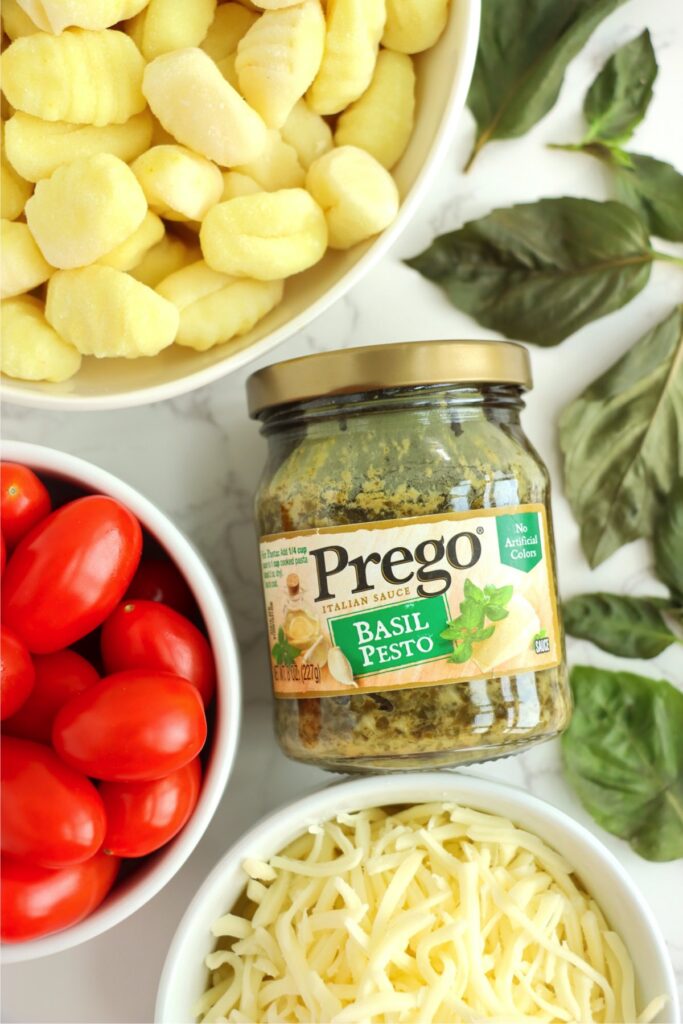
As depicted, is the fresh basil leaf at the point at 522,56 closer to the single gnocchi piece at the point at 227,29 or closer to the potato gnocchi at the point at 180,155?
the potato gnocchi at the point at 180,155

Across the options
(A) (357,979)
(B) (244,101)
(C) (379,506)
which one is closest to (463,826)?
(A) (357,979)

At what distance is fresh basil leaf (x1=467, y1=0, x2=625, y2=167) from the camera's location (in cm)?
115

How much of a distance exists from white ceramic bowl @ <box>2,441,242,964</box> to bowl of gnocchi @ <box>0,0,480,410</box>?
68 millimetres

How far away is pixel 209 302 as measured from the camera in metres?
1.01

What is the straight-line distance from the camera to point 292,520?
37.5 inches

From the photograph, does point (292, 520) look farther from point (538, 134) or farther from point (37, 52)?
point (538, 134)

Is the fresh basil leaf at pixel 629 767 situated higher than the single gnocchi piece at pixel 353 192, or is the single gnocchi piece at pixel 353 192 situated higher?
the single gnocchi piece at pixel 353 192

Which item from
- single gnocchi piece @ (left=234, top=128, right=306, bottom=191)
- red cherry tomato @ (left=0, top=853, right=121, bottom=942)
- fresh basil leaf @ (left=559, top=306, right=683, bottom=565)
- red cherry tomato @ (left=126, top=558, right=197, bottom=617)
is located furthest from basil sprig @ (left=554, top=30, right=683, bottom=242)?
red cherry tomato @ (left=0, top=853, right=121, bottom=942)

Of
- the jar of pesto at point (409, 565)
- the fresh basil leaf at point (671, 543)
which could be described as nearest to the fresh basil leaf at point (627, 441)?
the fresh basil leaf at point (671, 543)

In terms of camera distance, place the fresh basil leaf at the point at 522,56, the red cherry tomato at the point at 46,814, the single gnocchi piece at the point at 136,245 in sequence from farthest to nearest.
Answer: the fresh basil leaf at the point at 522,56
the single gnocchi piece at the point at 136,245
the red cherry tomato at the point at 46,814

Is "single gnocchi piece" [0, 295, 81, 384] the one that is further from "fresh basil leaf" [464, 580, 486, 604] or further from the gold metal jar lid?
"fresh basil leaf" [464, 580, 486, 604]

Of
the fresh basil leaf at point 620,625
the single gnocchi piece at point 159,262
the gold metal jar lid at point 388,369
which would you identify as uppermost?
the single gnocchi piece at point 159,262

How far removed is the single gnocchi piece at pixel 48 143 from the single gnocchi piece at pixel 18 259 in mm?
56

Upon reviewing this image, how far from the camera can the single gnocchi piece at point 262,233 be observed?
3.17 ft
